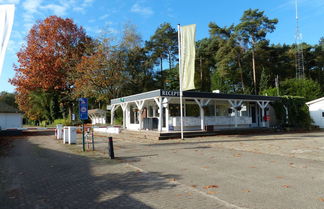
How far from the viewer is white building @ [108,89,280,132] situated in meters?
17.8

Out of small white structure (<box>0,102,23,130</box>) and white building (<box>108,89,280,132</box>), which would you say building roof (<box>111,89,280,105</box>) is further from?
small white structure (<box>0,102,23,130</box>)

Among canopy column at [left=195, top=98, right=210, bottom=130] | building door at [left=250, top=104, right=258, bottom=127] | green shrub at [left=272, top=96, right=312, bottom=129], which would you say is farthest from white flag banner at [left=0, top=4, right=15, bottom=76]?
green shrub at [left=272, top=96, right=312, bottom=129]

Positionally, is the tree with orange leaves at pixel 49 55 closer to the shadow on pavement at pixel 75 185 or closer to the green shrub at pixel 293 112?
the green shrub at pixel 293 112

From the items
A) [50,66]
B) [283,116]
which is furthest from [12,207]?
[50,66]

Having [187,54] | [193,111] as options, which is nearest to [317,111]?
[193,111]

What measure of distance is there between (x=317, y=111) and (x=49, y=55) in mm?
34046

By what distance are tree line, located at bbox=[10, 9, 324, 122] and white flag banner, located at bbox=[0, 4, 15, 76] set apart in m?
25.5

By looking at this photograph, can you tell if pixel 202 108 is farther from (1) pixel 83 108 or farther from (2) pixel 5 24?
(2) pixel 5 24

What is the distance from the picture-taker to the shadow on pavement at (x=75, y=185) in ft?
14.5

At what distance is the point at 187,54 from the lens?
1553 cm

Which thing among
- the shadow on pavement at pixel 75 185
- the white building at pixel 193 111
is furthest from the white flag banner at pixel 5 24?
the white building at pixel 193 111

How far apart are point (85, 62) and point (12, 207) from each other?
27.0 metres

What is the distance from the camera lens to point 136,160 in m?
8.55

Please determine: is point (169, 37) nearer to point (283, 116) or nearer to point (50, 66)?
point (50, 66)
